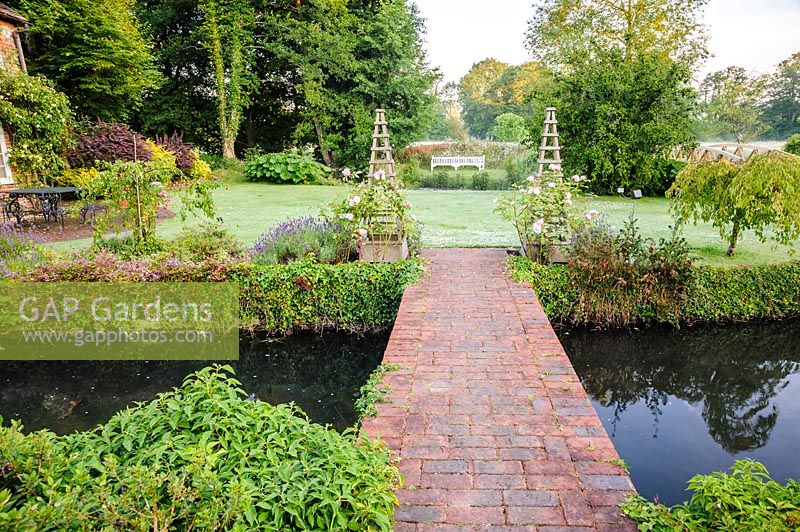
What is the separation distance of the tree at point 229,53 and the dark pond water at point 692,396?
1651 centimetres

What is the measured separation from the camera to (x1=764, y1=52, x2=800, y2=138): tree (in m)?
29.8

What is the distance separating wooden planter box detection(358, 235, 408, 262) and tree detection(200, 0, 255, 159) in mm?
14240

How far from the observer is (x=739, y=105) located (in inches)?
1105

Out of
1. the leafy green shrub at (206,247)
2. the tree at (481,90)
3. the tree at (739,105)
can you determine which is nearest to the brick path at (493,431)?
the leafy green shrub at (206,247)

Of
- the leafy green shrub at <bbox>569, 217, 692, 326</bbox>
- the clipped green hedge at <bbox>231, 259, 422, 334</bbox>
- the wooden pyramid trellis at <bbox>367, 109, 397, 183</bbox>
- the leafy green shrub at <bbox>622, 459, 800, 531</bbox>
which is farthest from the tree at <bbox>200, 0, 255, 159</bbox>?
the leafy green shrub at <bbox>622, 459, 800, 531</bbox>

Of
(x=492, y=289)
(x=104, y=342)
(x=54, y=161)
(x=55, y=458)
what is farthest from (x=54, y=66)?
(x=55, y=458)

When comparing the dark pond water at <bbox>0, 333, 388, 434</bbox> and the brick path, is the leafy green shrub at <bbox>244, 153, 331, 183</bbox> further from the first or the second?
the brick path

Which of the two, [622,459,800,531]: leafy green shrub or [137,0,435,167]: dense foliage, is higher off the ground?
[137,0,435,167]: dense foliage

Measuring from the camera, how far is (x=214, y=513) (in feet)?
5.79

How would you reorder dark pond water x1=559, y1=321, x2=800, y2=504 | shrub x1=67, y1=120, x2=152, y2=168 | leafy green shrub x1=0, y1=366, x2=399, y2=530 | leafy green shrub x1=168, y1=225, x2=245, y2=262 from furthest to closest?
shrub x1=67, y1=120, x2=152, y2=168
leafy green shrub x1=168, y1=225, x2=245, y2=262
dark pond water x1=559, y1=321, x2=800, y2=504
leafy green shrub x1=0, y1=366, x2=399, y2=530

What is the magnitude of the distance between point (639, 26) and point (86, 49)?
15441 mm

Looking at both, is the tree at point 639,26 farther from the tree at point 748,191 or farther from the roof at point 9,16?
the roof at point 9,16

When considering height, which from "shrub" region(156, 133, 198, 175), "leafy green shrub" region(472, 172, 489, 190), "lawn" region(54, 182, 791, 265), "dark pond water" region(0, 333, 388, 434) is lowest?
"dark pond water" region(0, 333, 388, 434)

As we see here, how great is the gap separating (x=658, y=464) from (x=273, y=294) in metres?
4.10
